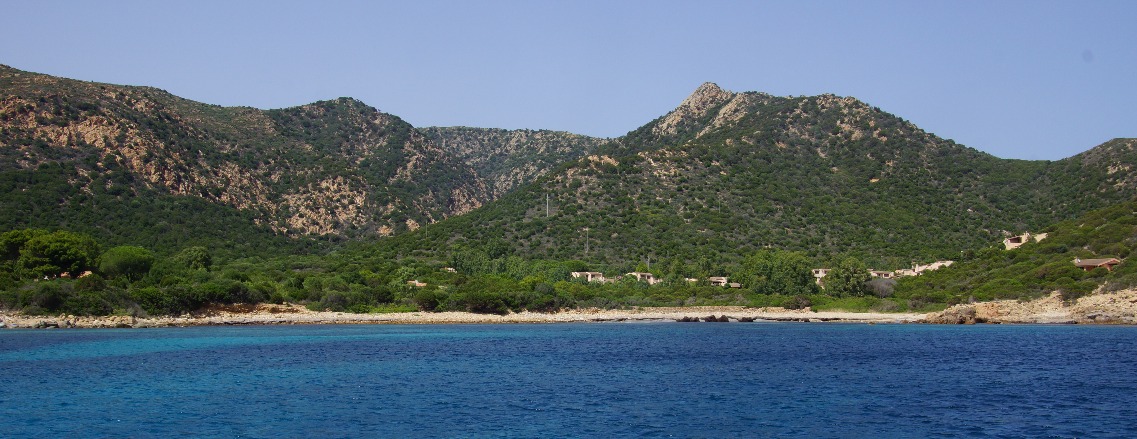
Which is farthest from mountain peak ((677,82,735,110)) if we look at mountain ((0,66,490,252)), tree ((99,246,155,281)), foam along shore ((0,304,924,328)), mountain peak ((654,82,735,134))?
tree ((99,246,155,281))

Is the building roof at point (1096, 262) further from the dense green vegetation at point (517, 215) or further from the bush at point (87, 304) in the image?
the bush at point (87, 304)

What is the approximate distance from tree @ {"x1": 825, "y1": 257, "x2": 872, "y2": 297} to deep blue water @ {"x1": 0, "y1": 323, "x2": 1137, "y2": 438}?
929 inches

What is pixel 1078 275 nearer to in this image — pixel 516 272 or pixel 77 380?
pixel 516 272

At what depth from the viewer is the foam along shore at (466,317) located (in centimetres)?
6112

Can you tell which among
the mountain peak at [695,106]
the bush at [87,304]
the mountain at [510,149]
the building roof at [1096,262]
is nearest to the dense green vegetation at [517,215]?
the bush at [87,304]

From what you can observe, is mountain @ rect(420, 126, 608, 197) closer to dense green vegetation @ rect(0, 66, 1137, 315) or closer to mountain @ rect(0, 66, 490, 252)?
mountain @ rect(0, 66, 490, 252)

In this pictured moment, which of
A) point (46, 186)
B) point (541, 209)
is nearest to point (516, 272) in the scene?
point (541, 209)

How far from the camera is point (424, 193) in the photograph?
418 ft

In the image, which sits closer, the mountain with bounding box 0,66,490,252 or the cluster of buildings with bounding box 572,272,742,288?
Answer: the cluster of buildings with bounding box 572,272,742,288

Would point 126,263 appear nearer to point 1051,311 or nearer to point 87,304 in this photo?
point 87,304

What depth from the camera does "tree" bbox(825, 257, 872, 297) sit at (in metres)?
75.8

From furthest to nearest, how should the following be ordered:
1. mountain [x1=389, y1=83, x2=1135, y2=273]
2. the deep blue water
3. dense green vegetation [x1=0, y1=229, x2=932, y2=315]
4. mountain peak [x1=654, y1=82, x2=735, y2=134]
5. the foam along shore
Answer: mountain peak [x1=654, y1=82, x2=735, y2=134] → mountain [x1=389, y1=83, x2=1135, y2=273] → dense green vegetation [x1=0, y1=229, x2=932, y2=315] → the foam along shore → the deep blue water

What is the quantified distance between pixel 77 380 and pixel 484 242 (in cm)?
6575

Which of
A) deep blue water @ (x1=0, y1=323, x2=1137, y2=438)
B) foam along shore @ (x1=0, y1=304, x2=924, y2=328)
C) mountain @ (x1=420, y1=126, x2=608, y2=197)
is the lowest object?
deep blue water @ (x1=0, y1=323, x2=1137, y2=438)
